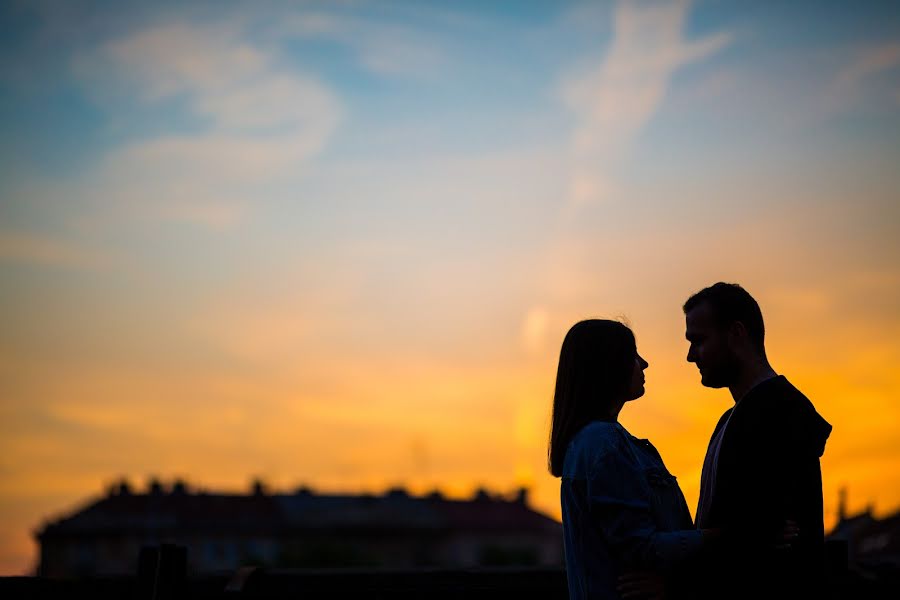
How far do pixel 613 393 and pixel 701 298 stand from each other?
0.50m

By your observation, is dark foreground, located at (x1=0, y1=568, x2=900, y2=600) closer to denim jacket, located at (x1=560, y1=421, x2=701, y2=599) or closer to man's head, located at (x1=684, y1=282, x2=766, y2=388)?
denim jacket, located at (x1=560, y1=421, x2=701, y2=599)

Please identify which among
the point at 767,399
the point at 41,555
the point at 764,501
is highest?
the point at 41,555

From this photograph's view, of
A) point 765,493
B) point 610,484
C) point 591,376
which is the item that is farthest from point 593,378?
point 765,493

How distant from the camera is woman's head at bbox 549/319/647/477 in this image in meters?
3.95

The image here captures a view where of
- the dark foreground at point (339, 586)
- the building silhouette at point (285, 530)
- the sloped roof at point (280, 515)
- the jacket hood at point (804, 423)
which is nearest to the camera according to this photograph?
the jacket hood at point (804, 423)

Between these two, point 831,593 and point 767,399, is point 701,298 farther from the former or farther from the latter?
point 831,593

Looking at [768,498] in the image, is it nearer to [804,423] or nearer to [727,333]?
[804,423]

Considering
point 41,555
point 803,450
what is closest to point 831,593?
point 803,450

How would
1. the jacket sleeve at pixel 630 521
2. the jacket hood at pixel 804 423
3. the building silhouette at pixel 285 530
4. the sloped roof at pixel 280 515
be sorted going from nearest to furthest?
the jacket sleeve at pixel 630 521
the jacket hood at pixel 804 423
the building silhouette at pixel 285 530
the sloped roof at pixel 280 515

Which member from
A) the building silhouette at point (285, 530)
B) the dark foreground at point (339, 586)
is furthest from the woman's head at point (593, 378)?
the building silhouette at point (285, 530)

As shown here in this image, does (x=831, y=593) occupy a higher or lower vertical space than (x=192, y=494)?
lower

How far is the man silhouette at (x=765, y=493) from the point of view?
379cm

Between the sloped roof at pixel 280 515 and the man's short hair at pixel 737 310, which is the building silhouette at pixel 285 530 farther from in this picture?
the man's short hair at pixel 737 310

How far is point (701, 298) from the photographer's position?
4.19 metres
